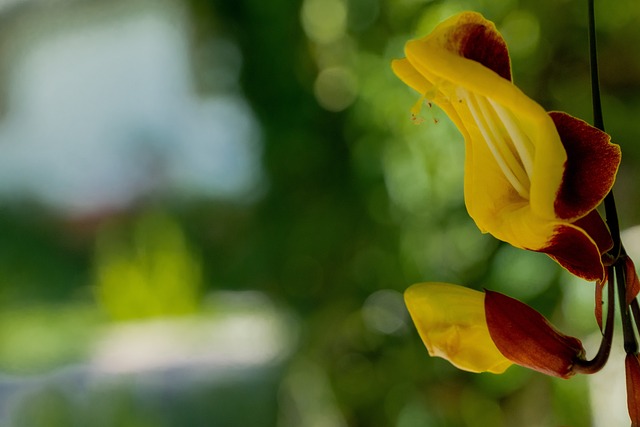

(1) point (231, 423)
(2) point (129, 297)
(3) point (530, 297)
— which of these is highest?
(3) point (530, 297)

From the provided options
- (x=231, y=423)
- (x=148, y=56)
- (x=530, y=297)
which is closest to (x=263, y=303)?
(x=231, y=423)

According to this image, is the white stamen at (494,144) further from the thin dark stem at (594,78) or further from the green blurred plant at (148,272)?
the green blurred plant at (148,272)

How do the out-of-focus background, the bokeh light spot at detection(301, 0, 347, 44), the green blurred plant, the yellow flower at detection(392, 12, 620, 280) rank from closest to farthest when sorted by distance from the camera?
the yellow flower at detection(392, 12, 620, 280), the out-of-focus background, the bokeh light spot at detection(301, 0, 347, 44), the green blurred plant

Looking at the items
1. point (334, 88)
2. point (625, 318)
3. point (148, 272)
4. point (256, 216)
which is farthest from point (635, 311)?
point (148, 272)

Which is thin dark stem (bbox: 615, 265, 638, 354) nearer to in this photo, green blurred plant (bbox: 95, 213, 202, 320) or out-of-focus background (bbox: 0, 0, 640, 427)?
out-of-focus background (bbox: 0, 0, 640, 427)

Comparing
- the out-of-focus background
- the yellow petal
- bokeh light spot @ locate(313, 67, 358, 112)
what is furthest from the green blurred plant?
the yellow petal

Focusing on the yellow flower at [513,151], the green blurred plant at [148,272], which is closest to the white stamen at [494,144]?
the yellow flower at [513,151]

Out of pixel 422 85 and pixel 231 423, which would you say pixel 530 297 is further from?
pixel 231 423
